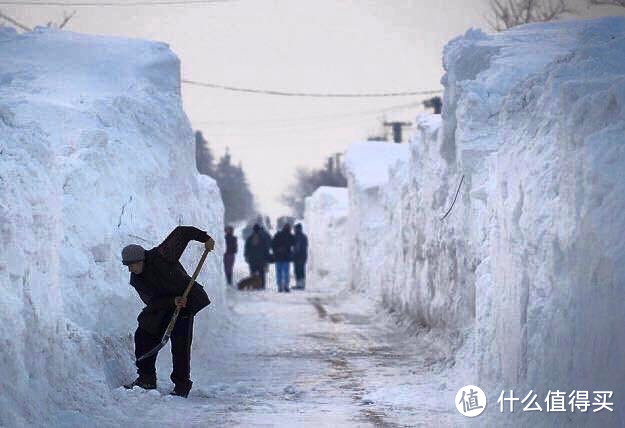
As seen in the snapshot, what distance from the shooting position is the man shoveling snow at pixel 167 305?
32.2 ft

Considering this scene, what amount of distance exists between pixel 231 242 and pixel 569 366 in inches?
911

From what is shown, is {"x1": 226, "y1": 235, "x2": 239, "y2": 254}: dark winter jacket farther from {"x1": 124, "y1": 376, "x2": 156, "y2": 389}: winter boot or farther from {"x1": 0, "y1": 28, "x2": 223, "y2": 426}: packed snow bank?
{"x1": 124, "y1": 376, "x2": 156, "y2": 389}: winter boot

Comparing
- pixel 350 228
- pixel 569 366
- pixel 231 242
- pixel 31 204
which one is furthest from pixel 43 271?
pixel 350 228

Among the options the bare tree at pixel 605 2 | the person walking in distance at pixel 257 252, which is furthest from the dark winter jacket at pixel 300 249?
the bare tree at pixel 605 2

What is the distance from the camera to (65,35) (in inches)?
710

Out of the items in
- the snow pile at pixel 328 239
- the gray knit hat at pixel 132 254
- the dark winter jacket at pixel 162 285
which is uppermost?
the gray knit hat at pixel 132 254

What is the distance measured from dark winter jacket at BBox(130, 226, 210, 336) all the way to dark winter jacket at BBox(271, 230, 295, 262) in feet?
60.9

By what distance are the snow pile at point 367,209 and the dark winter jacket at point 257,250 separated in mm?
2392

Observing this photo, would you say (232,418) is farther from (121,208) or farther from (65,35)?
(65,35)

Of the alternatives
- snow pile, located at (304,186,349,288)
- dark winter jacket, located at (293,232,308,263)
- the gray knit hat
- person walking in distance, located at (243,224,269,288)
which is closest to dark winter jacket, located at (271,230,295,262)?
person walking in distance, located at (243,224,269,288)

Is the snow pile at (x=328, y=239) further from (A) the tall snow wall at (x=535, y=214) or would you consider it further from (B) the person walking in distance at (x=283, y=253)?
(A) the tall snow wall at (x=535, y=214)

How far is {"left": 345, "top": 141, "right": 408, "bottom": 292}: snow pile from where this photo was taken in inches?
1051

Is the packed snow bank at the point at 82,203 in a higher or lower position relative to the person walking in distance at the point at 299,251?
higher

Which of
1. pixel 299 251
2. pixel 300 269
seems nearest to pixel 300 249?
pixel 299 251
